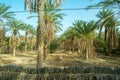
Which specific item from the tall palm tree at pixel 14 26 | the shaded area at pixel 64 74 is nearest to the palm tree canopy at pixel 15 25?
the tall palm tree at pixel 14 26

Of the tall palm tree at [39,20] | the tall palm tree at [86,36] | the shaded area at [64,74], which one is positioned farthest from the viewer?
the tall palm tree at [86,36]

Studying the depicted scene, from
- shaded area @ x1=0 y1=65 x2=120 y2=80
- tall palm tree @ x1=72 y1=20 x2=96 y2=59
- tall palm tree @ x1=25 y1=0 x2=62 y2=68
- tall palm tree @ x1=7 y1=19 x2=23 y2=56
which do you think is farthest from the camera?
tall palm tree @ x1=7 y1=19 x2=23 y2=56

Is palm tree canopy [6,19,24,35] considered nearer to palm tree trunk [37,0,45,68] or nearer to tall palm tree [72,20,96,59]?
tall palm tree [72,20,96,59]

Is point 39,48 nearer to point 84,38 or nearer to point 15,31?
point 84,38

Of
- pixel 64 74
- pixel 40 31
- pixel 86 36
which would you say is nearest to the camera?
pixel 64 74

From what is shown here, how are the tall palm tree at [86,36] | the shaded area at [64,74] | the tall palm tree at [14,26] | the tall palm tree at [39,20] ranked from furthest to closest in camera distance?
the tall palm tree at [14,26], the tall palm tree at [86,36], the tall palm tree at [39,20], the shaded area at [64,74]

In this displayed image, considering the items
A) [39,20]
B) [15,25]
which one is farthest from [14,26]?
[39,20]

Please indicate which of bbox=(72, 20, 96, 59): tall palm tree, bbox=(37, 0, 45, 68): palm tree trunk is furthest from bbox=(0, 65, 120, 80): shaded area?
bbox=(72, 20, 96, 59): tall palm tree

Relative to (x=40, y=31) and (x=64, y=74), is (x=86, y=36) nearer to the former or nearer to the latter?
(x=40, y=31)

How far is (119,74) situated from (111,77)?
40.5 inches

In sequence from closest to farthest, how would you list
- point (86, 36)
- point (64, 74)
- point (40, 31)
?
point (64, 74) → point (40, 31) → point (86, 36)

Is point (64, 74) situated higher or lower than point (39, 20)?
lower

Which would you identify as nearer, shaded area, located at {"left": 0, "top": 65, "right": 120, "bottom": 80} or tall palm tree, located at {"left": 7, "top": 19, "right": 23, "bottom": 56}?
shaded area, located at {"left": 0, "top": 65, "right": 120, "bottom": 80}

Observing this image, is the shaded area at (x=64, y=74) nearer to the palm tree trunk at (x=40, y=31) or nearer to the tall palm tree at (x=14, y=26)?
the palm tree trunk at (x=40, y=31)
